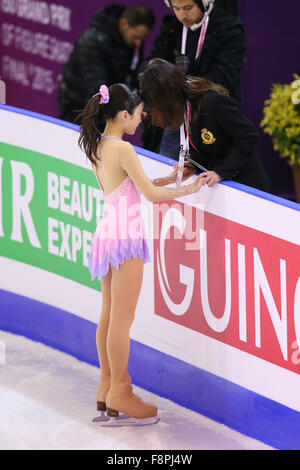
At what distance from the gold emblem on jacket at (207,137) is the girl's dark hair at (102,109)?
336 mm

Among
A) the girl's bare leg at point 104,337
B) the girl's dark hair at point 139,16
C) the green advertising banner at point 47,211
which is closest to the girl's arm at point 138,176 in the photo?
the girl's bare leg at point 104,337

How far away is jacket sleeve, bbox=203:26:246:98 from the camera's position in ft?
19.6

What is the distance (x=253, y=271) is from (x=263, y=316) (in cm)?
19

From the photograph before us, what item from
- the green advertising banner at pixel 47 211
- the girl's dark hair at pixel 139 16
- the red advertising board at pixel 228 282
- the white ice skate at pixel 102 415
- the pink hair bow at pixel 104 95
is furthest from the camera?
the girl's dark hair at pixel 139 16

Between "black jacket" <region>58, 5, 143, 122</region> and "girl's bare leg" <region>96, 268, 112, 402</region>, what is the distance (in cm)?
296

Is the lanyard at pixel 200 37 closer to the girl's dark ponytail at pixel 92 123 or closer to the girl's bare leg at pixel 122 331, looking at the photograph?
the girl's dark ponytail at pixel 92 123

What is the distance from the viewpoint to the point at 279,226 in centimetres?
475

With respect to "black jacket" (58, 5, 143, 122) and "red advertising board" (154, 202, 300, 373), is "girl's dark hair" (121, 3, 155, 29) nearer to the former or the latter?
"black jacket" (58, 5, 143, 122)

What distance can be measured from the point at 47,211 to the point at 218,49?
4.06 ft

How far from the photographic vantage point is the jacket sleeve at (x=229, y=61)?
5988 mm

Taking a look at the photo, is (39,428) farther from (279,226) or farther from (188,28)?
(188,28)

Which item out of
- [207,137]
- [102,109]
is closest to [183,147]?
[207,137]

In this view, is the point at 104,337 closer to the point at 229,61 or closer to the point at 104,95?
the point at 104,95

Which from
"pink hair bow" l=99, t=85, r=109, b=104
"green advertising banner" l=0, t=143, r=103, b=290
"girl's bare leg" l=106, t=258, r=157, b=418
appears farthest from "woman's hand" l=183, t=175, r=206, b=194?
"green advertising banner" l=0, t=143, r=103, b=290
